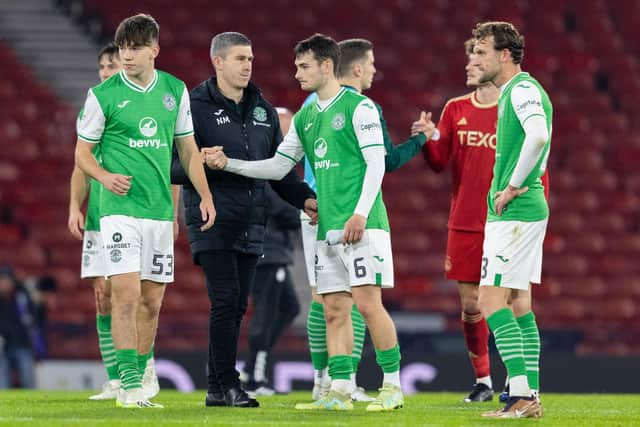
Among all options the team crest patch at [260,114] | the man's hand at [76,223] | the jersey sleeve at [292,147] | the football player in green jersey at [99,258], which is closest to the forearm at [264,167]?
the jersey sleeve at [292,147]

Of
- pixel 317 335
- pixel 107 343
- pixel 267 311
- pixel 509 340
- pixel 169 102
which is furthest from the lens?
pixel 267 311

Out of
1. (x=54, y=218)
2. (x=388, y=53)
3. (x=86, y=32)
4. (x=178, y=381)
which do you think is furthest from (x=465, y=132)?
(x=86, y=32)

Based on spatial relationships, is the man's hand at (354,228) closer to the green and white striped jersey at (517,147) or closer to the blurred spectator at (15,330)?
the green and white striped jersey at (517,147)

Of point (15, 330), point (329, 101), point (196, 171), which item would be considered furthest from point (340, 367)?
point (15, 330)

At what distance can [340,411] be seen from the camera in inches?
254

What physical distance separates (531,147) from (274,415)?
5.95 feet

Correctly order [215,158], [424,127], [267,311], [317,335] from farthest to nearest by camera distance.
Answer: [267,311], [317,335], [424,127], [215,158]

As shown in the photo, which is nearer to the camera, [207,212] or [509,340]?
[509,340]

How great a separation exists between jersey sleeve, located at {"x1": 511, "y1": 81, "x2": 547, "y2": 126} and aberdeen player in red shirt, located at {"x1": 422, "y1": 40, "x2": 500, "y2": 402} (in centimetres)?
158

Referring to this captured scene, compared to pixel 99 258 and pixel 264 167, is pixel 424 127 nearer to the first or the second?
pixel 264 167

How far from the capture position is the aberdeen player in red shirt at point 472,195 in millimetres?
7875

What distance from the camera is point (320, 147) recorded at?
21.8 feet

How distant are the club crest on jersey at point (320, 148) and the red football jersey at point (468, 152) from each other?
151 cm

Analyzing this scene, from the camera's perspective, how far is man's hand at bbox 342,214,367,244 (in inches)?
251
